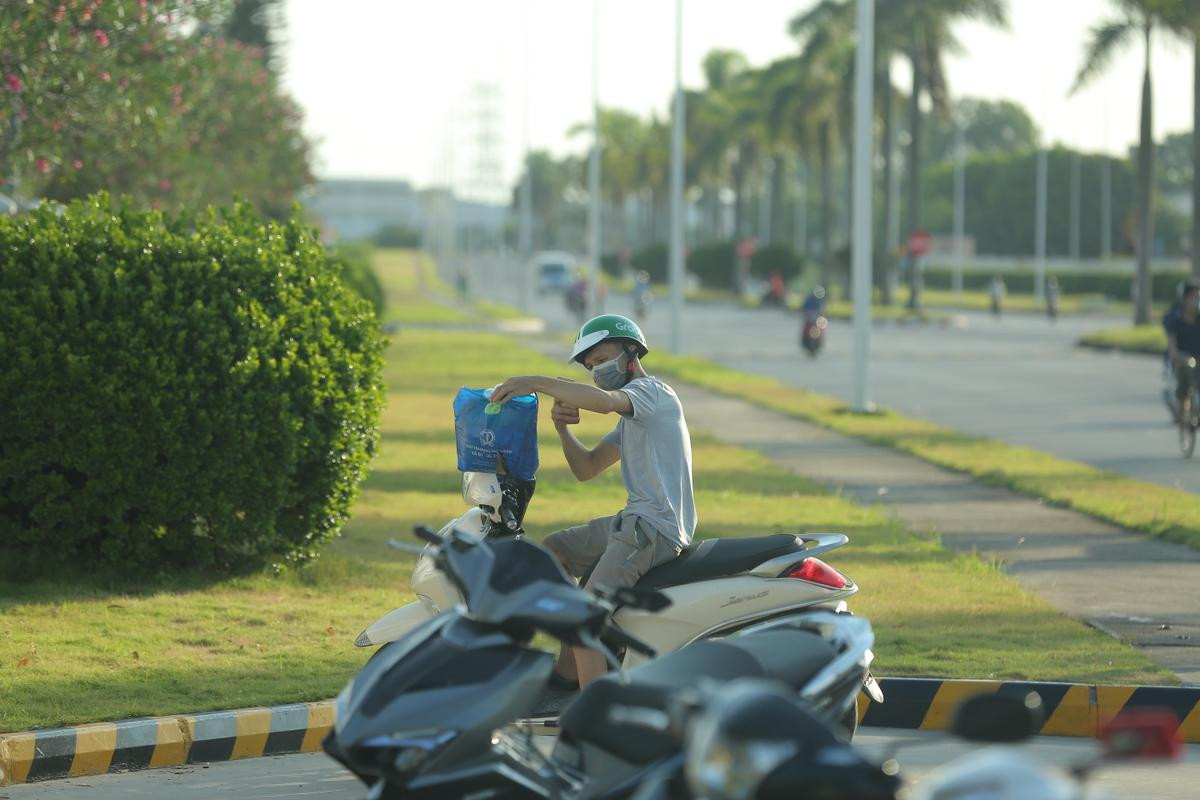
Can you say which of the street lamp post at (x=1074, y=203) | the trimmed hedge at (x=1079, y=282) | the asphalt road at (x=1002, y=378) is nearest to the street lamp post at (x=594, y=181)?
the asphalt road at (x=1002, y=378)

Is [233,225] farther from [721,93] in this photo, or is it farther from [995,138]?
[995,138]

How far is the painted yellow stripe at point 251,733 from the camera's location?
283 inches

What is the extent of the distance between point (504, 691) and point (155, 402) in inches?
209

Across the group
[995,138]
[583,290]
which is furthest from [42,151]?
[995,138]

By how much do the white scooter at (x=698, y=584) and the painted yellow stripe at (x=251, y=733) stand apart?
1064 millimetres

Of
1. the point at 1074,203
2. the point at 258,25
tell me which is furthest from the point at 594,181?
the point at 1074,203

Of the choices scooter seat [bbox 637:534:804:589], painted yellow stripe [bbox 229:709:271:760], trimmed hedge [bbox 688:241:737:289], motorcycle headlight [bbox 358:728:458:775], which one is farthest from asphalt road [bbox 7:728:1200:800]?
trimmed hedge [bbox 688:241:737:289]

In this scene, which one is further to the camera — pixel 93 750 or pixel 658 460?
pixel 93 750

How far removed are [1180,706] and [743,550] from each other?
7.40ft

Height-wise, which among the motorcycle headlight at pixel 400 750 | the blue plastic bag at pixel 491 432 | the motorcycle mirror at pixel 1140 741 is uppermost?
the blue plastic bag at pixel 491 432

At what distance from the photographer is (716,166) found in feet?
325

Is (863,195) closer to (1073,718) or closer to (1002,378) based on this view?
(1002,378)

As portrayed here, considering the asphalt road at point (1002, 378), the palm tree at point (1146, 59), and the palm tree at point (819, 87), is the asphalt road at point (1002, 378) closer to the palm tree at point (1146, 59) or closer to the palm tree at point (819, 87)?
the palm tree at point (1146, 59)

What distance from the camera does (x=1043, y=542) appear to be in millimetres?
12398
